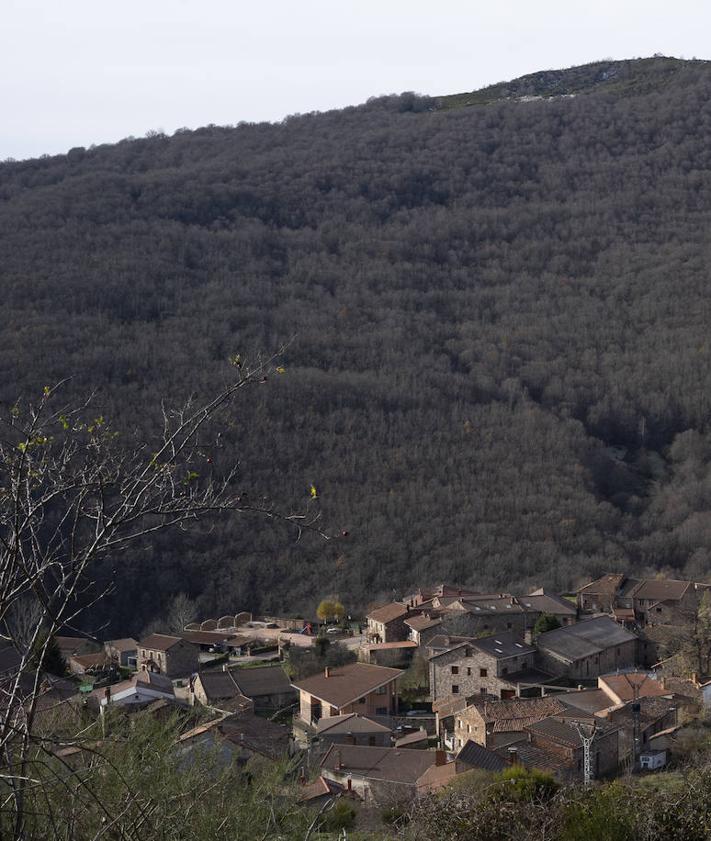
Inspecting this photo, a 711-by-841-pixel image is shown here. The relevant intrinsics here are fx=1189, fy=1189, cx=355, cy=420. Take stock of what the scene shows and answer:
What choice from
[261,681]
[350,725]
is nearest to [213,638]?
[261,681]

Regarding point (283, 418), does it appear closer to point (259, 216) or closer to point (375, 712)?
point (375, 712)

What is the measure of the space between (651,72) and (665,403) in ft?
289

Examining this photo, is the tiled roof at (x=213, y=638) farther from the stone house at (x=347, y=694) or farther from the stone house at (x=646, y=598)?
the stone house at (x=646, y=598)

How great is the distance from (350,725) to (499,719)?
2.84 m

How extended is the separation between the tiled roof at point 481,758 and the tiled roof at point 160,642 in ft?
37.8

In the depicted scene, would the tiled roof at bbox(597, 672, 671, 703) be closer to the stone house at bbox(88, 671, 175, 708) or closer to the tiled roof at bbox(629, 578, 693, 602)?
the tiled roof at bbox(629, 578, 693, 602)

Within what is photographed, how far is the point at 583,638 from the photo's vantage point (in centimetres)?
2611

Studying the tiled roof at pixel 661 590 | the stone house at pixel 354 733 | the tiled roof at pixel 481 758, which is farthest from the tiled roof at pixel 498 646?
the tiled roof at pixel 481 758

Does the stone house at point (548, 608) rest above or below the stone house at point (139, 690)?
below

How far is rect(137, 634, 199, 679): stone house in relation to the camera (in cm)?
2712

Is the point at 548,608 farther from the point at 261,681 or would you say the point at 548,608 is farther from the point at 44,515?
the point at 44,515

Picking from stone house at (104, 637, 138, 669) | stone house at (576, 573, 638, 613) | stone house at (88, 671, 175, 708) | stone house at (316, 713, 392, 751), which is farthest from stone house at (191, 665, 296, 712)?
stone house at (576, 573, 638, 613)

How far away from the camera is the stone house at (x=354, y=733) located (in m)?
20.4

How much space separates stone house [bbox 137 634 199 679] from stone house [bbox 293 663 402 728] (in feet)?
12.9
